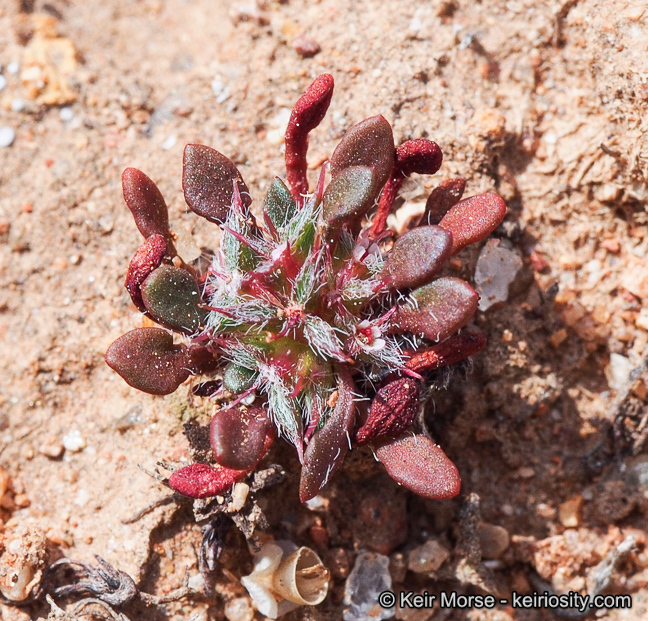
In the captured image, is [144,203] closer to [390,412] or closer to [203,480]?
[203,480]

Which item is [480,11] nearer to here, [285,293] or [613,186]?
[613,186]

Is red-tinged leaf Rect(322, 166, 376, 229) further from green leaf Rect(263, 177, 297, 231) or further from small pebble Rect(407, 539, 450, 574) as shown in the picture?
small pebble Rect(407, 539, 450, 574)

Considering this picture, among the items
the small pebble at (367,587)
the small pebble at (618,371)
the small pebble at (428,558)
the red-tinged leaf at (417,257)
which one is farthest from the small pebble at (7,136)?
the small pebble at (618,371)

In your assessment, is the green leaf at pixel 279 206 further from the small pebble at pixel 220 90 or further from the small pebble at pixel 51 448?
the small pebble at pixel 51 448

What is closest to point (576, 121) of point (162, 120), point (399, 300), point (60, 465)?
point (399, 300)

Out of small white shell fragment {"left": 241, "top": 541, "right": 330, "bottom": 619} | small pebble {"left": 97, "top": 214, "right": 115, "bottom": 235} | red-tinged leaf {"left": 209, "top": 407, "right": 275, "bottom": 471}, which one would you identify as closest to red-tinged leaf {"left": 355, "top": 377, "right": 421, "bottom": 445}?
red-tinged leaf {"left": 209, "top": 407, "right": 275, "bottom": 471}

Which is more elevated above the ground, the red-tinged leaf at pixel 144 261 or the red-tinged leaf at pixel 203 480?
the red-tinged leaf at pixel 144 261

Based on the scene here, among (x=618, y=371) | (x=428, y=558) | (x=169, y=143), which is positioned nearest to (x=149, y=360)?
(x=169, y=143)
